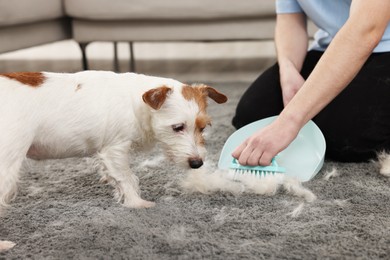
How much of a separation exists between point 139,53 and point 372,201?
8.55 ft

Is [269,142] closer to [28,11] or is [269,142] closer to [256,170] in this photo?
[256,170]

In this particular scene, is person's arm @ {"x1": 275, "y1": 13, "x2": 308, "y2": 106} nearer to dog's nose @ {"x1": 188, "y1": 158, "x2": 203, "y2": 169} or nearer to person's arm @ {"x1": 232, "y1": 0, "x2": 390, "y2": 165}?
person's arm @ {"x1": 232, "y1": 0, "x2": 390, "y2": 165}

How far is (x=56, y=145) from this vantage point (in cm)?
97

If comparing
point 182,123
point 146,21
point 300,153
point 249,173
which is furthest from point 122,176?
point 146,21

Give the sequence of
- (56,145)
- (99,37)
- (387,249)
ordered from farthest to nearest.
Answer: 1. (99,37)
2. (56,145)
3. (387,249)

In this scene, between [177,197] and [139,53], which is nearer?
[177,197]

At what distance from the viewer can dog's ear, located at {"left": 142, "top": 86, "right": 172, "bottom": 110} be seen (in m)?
0.92

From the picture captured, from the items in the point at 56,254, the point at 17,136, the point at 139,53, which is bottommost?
the point at 139,53

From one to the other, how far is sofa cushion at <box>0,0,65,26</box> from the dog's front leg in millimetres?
1096

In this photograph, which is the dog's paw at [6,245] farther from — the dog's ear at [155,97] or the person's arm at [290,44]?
the person's arm at [290,44]

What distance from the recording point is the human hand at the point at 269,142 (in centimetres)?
104

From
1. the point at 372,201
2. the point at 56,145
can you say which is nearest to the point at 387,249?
the point at 372,201

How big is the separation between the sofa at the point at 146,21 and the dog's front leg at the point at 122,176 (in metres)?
1.18

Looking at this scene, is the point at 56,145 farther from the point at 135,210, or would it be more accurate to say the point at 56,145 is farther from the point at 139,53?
the point at 139,53
